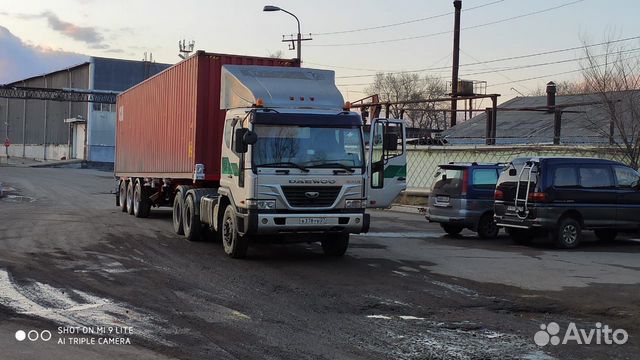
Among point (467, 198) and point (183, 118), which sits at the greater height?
point (183, 118)

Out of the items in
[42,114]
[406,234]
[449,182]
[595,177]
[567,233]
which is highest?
[42,114]

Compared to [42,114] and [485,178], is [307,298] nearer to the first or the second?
[485,178]

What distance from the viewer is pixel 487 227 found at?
16500 millimetres

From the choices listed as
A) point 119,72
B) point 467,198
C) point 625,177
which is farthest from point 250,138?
point 119,72

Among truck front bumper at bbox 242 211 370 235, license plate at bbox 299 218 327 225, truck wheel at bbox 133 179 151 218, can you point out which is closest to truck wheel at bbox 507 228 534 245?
truck front bumper at bbox 242 211 370 235

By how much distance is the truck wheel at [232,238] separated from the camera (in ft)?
38.7

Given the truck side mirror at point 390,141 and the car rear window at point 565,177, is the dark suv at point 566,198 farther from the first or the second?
the truck side mirror at point 390,141

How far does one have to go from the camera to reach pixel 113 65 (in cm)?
8119

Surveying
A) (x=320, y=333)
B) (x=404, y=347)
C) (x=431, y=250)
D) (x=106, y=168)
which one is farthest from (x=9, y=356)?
(x=106, y=168)

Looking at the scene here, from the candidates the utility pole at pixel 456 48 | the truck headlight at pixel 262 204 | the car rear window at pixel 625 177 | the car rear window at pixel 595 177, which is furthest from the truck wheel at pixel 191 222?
the utility pole at pixel 456 48

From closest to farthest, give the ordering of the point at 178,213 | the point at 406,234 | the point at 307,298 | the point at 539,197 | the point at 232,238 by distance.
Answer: the point at 307,298, the point at 232,238, the point at 539,197, the point at 178,213, the point at 406,234

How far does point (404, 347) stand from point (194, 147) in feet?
29.3

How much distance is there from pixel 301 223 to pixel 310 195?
50 centimetres

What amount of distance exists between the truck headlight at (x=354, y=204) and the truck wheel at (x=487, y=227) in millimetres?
5883
